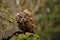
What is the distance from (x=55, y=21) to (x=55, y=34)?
1.30 m

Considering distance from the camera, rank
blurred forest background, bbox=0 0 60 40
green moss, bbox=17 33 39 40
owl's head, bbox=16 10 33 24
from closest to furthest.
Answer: green moss, bbox=17 33 39 40 < owl's head, bbox=16 10 33 24 < blurred forest background, bbox=0 0 60 40

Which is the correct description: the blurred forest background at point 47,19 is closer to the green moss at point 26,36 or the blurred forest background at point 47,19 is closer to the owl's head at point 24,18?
the owl's head at point 24,18

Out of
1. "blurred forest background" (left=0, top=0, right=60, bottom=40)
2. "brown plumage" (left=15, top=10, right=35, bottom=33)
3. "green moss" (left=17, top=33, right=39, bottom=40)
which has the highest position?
"blurred forest background" (left=0, top=0, right=60, bottom=40)

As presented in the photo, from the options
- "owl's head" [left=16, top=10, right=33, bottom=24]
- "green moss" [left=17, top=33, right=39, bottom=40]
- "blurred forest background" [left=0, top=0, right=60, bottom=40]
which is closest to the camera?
"green moss" [left=17, top=33, right=39, bottom=40]

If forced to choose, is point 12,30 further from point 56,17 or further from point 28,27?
point 56,17

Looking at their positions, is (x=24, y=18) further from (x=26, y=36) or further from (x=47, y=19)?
(x=47, y=19)

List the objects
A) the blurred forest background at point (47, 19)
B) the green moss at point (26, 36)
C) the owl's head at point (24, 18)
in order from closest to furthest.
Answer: the green moss at point (26, 36) < the owl's head at point (24, 18) < the blurred forest background at point (47, 19)

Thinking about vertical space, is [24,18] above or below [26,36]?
above

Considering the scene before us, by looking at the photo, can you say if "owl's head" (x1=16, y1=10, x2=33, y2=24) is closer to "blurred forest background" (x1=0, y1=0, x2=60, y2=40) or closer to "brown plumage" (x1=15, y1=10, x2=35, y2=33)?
"brown plumage" (x1=15, y1=10, x2=35, y2=33)

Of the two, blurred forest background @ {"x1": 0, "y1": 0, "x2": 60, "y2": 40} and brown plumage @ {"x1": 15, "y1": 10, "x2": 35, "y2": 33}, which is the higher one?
blurred forest background @ {"x1": 0, "y1": 0, "x2": 60, "y2": 40}

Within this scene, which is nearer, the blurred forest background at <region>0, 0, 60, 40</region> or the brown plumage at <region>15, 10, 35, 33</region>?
the brown plumage at <region>15, 10, 35, 33</region>

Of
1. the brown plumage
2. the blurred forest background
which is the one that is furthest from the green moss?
the blurred forest background

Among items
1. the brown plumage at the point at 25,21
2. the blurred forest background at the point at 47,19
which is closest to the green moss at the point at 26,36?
the brown plumage at the point at 25,21

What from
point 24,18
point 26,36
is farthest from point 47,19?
point 26,36
